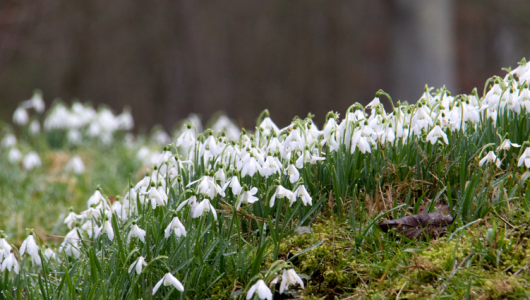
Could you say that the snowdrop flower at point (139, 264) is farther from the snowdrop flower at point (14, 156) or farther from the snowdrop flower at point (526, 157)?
the snowdrop flower at point (14, 156)

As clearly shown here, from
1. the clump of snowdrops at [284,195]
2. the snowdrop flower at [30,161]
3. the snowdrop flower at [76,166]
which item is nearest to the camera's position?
the clump of snowdrops at [284,195]

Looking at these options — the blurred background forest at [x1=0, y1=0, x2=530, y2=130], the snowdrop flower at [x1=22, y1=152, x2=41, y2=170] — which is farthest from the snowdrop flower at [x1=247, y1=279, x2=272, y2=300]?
the blurred background forest at [x1=0, y1=0, x2=530, y2=130]

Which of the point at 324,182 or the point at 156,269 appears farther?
the point at 324,182

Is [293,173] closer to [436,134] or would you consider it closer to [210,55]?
[436,134]

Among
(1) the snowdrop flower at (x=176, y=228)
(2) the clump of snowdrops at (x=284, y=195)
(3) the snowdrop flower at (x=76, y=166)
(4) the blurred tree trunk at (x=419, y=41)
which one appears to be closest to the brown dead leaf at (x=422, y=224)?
(2) the clump of snowdrops at (x=284, y=195)

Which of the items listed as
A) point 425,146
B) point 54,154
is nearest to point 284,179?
point 425,146

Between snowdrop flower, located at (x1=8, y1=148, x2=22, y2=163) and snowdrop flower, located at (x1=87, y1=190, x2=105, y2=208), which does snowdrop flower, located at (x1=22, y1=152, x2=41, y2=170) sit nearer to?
snowdrop flower, located at (x1=8, y1=148, x2=22, y2=163)

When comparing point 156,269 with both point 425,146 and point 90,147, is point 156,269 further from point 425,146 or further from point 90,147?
point 90,147
